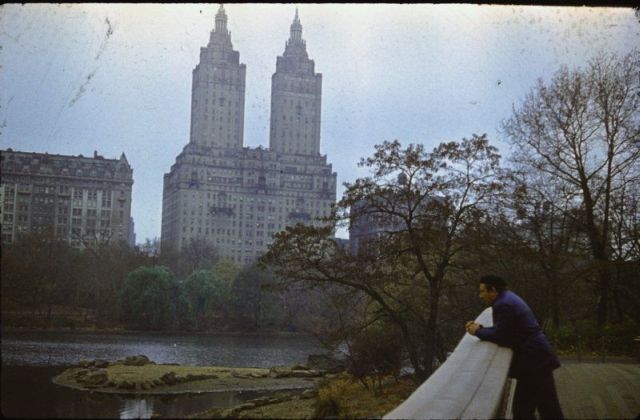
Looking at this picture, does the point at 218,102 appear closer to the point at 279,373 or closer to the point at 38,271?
the point at 279,373

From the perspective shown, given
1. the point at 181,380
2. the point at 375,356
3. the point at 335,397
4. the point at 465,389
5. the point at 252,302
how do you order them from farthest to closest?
the point at 252,302 → the point at 181,380 → the point at 375,356 → the point at 335,397 → the point at 465,389

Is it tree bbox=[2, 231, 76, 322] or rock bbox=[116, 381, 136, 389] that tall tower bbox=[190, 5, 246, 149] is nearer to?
tree bbox=[2, 231, 76, 322]

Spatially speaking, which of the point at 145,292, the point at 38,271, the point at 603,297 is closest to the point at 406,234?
the point at 603,297

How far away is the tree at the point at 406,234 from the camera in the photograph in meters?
16.1

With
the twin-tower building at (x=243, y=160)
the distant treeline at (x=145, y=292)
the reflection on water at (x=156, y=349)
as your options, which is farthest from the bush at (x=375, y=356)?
the twin-tower building at (x=243, y=160)

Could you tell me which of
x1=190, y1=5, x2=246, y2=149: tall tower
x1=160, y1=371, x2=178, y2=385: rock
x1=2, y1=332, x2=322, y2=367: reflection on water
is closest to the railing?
x1=160, y1=371, x2=178, y2=385: rock

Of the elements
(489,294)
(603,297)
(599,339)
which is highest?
(489,294)

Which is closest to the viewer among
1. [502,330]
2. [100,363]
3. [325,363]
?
[502,330]

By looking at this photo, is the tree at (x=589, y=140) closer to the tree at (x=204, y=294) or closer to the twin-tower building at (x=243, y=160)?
the twin-tower building at (x=243, y=160)

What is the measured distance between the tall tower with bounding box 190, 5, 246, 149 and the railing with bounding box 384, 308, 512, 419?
29854 millimetres

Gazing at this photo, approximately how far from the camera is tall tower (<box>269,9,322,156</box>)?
3428 cm

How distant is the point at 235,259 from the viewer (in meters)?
47.8

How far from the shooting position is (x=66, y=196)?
1736 cm

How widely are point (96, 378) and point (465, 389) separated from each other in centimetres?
1864
